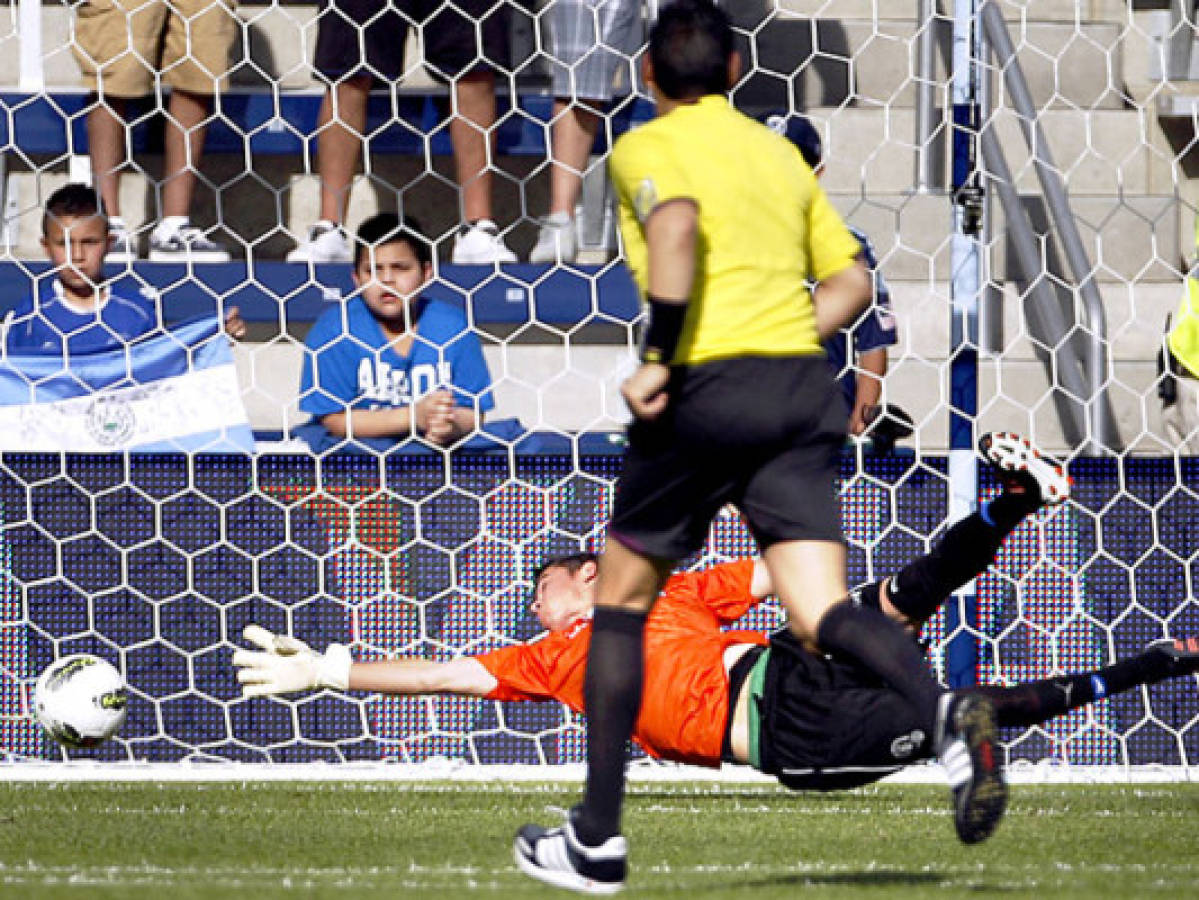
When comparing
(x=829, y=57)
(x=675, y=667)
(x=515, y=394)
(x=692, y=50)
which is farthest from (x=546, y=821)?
(x=829, y=57)

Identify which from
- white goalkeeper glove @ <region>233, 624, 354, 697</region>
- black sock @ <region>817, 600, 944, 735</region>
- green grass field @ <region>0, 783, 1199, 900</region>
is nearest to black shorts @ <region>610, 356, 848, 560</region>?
black sock @ <region>817, 600, 944, 735</region>

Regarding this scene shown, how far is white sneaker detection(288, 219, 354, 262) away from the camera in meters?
6.93

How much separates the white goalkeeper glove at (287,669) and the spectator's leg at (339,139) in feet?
8.01

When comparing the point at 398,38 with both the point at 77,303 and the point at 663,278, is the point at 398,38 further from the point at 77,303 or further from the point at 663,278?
the point at 663,278

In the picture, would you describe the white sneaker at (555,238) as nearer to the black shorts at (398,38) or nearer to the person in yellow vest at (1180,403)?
the black shorts at (398,38)

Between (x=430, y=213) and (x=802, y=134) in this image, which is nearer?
(x=802, y=134)

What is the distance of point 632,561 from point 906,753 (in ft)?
4.16

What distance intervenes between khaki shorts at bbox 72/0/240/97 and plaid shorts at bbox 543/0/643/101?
3.47 ft

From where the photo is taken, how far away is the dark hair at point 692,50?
3.65 meters

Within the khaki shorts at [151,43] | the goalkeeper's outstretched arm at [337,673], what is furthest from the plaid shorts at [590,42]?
the goalkeeper's outstretched arm at [337,673]

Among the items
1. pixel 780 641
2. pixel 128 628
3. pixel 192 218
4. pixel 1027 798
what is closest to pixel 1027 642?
pixel 1027 798

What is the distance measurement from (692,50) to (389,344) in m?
2.93

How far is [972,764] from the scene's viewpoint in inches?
130

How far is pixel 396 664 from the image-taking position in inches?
192
